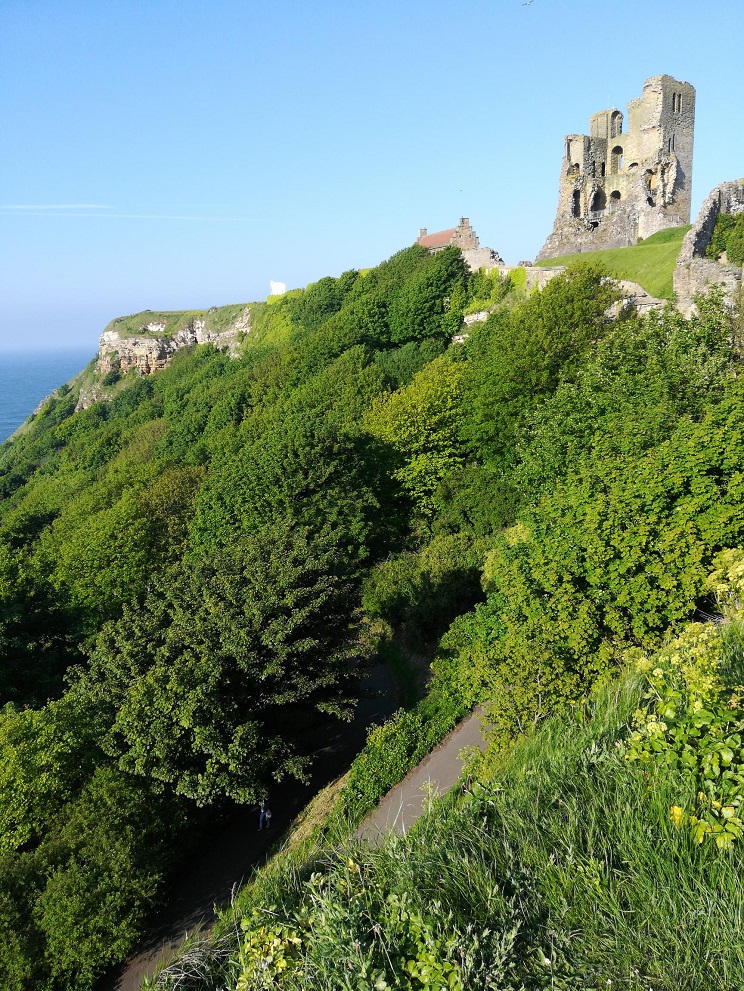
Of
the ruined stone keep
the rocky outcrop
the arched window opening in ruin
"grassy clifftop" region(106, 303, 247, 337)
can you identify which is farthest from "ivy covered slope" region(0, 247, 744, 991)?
"grassy clifftop" region(106, 303, 247, 337)

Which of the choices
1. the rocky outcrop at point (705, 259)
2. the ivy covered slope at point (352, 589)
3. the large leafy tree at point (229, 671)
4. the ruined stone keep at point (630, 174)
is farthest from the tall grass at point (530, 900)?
the ruined stone keep at point (630, 174)

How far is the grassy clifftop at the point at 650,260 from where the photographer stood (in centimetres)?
2896

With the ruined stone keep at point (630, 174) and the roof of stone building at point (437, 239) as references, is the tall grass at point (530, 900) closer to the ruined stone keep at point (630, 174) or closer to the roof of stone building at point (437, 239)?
the ruined stone keep at point (630, 174)

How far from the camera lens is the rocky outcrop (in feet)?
80.5

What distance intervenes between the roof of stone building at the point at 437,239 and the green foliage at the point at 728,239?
29188mm

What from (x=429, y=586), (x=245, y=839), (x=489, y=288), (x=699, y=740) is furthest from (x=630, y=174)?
(x=699, y=740)

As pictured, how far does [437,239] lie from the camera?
56594 millimetres

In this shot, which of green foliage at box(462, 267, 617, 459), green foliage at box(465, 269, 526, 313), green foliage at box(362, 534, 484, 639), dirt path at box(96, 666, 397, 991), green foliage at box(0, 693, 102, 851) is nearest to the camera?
dirt path at box(96, 666, 397, 991)

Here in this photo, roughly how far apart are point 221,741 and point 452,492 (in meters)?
16.0

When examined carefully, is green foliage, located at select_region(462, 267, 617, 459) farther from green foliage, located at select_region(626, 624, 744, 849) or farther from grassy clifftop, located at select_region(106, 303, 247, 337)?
grassy clifftop, located at select_region(106, 303, 247, 337)

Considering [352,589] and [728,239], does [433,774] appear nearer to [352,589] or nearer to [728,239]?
[352,589]

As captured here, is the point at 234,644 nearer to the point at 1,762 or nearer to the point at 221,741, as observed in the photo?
the point at 221,741

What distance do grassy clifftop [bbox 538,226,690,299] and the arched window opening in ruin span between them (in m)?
6.92

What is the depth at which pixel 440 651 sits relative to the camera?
1761cm
